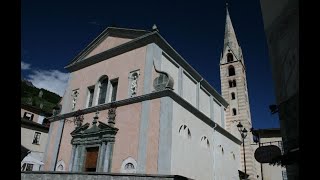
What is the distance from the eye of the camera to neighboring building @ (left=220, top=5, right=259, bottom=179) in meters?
27.8

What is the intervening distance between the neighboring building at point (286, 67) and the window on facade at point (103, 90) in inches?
607

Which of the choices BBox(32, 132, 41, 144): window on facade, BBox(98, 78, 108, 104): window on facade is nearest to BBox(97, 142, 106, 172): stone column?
BBox(98, 78, 108, 104): window on facade

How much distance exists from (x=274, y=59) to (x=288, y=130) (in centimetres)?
121

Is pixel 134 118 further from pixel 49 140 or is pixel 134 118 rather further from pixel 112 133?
pixel 49 140

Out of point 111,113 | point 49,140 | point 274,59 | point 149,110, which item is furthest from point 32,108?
point 274,59

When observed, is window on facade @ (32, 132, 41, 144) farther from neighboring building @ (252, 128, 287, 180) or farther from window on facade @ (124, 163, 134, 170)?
neighboring building @ (252, 128, 287, 180)

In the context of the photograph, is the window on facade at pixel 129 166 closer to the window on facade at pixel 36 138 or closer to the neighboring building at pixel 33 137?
the neighboring building at pixel 33 137

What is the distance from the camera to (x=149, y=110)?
14.8 metres

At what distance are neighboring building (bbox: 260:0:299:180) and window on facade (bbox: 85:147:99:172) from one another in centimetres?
1404

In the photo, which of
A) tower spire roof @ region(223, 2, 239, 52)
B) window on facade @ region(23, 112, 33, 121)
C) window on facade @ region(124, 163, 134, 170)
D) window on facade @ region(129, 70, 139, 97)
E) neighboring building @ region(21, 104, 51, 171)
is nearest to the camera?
window on facade @ region(124, 163, 134, 170)

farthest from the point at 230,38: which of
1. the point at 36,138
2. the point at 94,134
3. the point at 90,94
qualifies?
the point at 36,138

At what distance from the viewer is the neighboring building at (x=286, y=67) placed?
3.07 meters

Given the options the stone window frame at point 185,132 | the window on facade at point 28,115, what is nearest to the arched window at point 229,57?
the stone window frame at point 185,132
